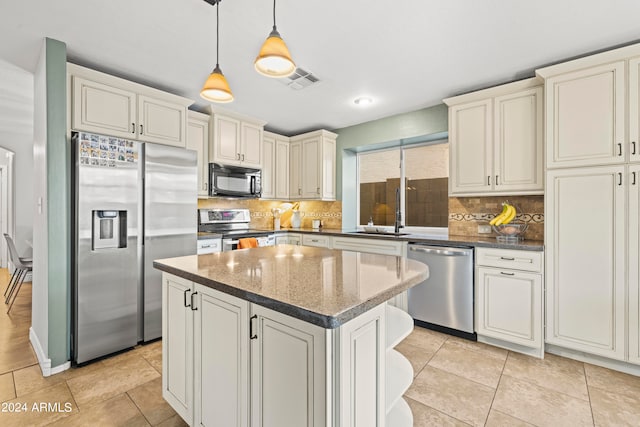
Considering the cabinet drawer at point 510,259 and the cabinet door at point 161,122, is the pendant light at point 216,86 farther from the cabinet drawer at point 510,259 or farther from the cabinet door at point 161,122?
the cabinet drawer at point 510,259

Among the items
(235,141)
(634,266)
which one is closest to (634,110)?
(634,266)

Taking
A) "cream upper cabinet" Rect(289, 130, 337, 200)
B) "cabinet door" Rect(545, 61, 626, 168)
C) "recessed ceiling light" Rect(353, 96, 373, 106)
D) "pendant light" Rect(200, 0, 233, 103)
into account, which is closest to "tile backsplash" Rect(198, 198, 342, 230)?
"cream upper cabinet" Rect(289, 130, 337, 200)

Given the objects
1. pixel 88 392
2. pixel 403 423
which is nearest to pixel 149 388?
pixel 88 392

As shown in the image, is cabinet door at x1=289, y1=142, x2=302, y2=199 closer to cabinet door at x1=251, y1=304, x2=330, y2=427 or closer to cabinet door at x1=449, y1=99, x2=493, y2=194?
cabinet door at x1=449, y1=99, x2=493, y2=194

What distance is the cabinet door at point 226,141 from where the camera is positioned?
3.68m

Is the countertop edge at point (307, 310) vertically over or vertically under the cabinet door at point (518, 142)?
under

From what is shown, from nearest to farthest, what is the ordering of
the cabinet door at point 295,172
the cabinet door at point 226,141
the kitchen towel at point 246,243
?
the kitchen towel at point 246,243
the cabinet door at point 226,141
the cabinet door at point 295,172

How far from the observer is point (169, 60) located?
2.51 metres

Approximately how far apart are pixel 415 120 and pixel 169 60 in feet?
9.21

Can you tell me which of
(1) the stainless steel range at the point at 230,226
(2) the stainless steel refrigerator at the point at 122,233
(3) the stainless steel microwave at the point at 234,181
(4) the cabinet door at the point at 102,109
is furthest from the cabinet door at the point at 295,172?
(4) the cabinet door at the point at 102,109

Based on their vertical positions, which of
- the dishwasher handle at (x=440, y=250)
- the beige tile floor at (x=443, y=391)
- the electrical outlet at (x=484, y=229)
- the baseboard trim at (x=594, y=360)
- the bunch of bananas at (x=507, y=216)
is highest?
the bunch of bananas at (x=507, y=216)

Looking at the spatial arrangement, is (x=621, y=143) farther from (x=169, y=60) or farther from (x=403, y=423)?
(x=169, y=60)

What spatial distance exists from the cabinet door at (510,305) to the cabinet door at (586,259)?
0.33 feet

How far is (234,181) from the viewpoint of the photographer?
12.9ft
